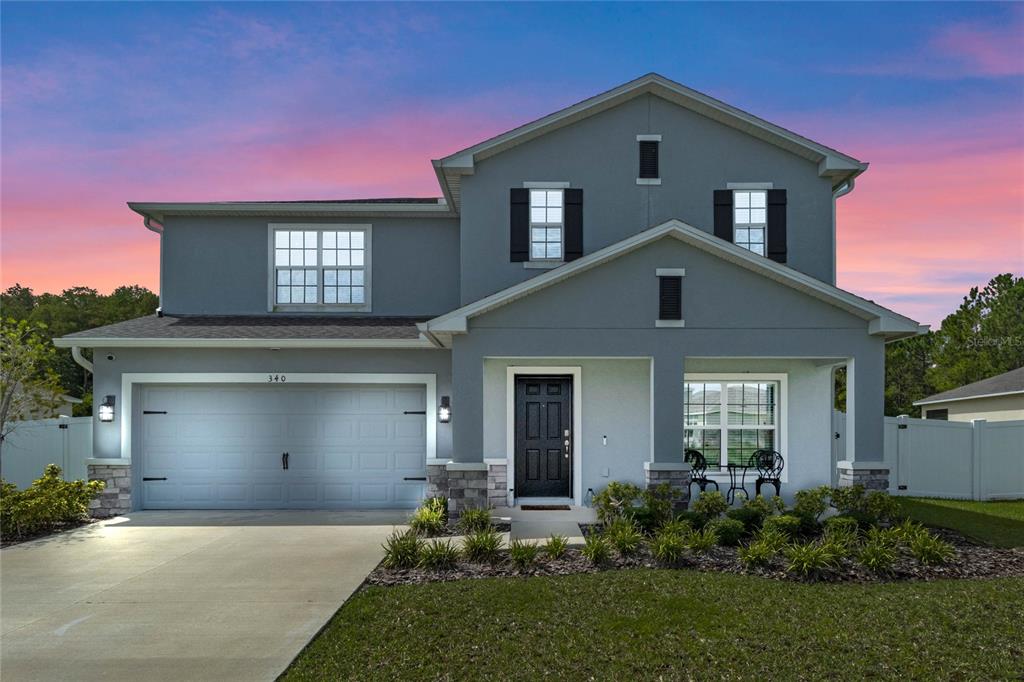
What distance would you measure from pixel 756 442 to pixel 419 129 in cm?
1023

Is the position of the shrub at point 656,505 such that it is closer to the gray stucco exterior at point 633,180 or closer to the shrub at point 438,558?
the shrub at point 438,558

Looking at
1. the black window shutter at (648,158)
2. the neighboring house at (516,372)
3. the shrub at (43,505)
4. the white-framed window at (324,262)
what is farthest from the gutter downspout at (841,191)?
the shrub at (43,505)

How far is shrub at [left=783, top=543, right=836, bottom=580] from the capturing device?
8.41 m

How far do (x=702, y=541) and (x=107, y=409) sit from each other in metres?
10.6

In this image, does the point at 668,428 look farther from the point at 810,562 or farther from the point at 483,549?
the point at 483,549

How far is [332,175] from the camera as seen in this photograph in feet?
62.9

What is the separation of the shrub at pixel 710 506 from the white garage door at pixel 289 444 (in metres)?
5.38

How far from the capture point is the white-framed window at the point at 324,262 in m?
15.3

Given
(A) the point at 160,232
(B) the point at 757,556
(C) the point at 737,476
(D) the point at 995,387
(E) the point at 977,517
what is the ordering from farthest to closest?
1. (D) the point at 995,387
2. (A) the point at 160,232
3. (C) the point at 737,476
4. (E) the point at 977,517
5. (B) the point at 757,556

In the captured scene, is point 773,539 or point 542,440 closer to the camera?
point 773,539

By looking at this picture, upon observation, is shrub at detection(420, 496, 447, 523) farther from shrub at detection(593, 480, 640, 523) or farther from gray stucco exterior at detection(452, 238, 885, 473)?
shrub at detection(593, 480, 640, 523)

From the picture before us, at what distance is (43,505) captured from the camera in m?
11.7

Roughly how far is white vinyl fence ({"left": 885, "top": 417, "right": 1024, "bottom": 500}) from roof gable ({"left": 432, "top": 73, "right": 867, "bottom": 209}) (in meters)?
6.27

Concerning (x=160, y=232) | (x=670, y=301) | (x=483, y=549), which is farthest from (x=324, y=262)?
(x=483, y=549)
